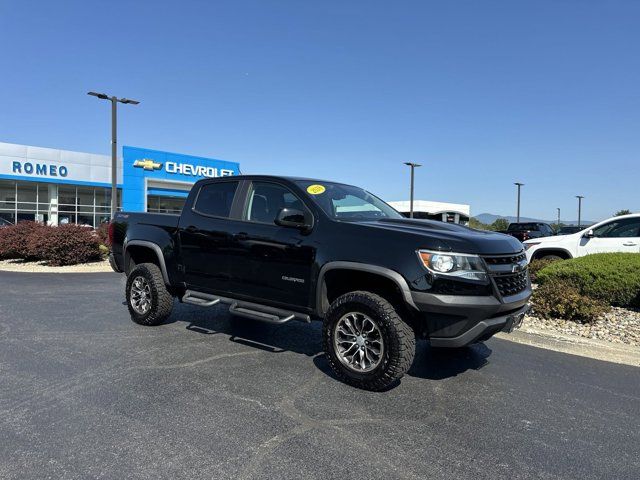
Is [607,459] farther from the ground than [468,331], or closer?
closer

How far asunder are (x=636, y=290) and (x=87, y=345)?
321 inches

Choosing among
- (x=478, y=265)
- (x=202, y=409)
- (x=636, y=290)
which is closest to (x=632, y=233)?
(x=636, y=290)

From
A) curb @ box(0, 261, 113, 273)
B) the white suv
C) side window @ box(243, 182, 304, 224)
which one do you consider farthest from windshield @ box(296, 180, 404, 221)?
curb @ box(0, 261, 113, 273)

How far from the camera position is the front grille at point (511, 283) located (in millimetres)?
4230

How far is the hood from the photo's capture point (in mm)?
4035

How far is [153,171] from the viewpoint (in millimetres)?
34375

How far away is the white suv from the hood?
6664 millimetres

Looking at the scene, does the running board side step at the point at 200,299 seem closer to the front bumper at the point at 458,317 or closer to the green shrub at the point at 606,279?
the front bumper at the point at 458,317

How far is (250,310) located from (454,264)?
7.48 ft

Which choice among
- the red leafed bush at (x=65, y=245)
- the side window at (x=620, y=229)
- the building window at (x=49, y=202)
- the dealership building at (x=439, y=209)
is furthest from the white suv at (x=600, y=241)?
the dealership building at (x=439, y=209)

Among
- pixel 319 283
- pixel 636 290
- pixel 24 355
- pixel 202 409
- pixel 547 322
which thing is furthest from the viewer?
pixel 636 290

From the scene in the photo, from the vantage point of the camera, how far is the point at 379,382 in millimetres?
4188

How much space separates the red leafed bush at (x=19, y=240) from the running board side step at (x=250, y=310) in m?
11.4

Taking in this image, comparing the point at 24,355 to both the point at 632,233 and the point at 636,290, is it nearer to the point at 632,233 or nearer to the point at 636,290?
the point at 636,290
